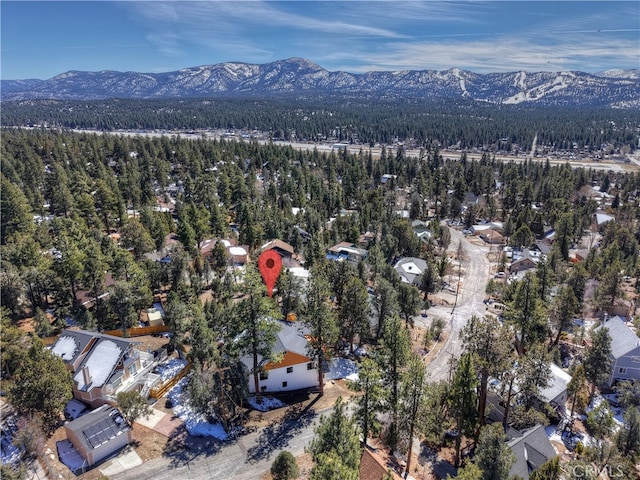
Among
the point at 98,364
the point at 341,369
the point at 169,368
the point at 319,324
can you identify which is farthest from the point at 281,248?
the point at 98,364

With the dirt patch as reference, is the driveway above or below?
above

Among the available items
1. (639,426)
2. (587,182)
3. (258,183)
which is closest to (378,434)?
(639,426)

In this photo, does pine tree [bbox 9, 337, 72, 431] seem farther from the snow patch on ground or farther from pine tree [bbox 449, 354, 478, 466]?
pine tree [bbox 449, 354, 478, 466]

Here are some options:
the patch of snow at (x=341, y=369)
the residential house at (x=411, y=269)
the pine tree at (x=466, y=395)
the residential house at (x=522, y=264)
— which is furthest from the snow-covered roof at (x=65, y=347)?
the residential house at (x=522, y=264)

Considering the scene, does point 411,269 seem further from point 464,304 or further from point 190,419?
point 190,419

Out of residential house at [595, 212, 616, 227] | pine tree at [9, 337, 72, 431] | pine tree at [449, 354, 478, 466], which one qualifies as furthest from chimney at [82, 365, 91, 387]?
residential house at [595, 212, 616, 227]

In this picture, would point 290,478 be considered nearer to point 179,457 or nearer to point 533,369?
point 179,457
